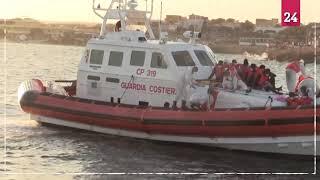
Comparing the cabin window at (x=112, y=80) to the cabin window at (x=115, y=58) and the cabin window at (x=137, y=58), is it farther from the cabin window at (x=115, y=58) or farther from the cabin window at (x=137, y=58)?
the cabin window at (x=137, y=58)

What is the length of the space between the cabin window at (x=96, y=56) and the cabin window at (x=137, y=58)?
959mm

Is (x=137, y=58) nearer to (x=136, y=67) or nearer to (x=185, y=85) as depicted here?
(x=136, y=67)

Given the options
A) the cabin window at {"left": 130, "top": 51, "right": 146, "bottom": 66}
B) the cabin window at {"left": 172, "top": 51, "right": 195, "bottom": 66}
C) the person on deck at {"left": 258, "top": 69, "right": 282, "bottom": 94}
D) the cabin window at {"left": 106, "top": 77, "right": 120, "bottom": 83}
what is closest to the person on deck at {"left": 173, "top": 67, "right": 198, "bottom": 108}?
the cabin window at {"left": 172, "top": 51, "right": 195, "bottom": 66}

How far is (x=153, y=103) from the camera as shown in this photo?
15.0 metres

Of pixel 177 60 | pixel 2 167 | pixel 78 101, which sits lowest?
pixel 2 167

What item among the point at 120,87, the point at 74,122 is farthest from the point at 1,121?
the point at 120,87

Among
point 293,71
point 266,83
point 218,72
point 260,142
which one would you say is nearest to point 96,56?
point 218,72

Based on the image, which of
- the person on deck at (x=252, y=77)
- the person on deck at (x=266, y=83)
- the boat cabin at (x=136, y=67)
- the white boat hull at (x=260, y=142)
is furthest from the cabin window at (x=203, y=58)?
the white boat hull at (x=260, y=142)

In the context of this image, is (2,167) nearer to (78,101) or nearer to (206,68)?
(78,101)

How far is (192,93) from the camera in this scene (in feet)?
47.2

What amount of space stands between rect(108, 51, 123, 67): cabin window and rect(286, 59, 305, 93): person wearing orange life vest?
402 cm

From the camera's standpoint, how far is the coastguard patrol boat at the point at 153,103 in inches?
504

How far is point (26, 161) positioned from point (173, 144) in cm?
325

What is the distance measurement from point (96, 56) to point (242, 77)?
12.4ft
